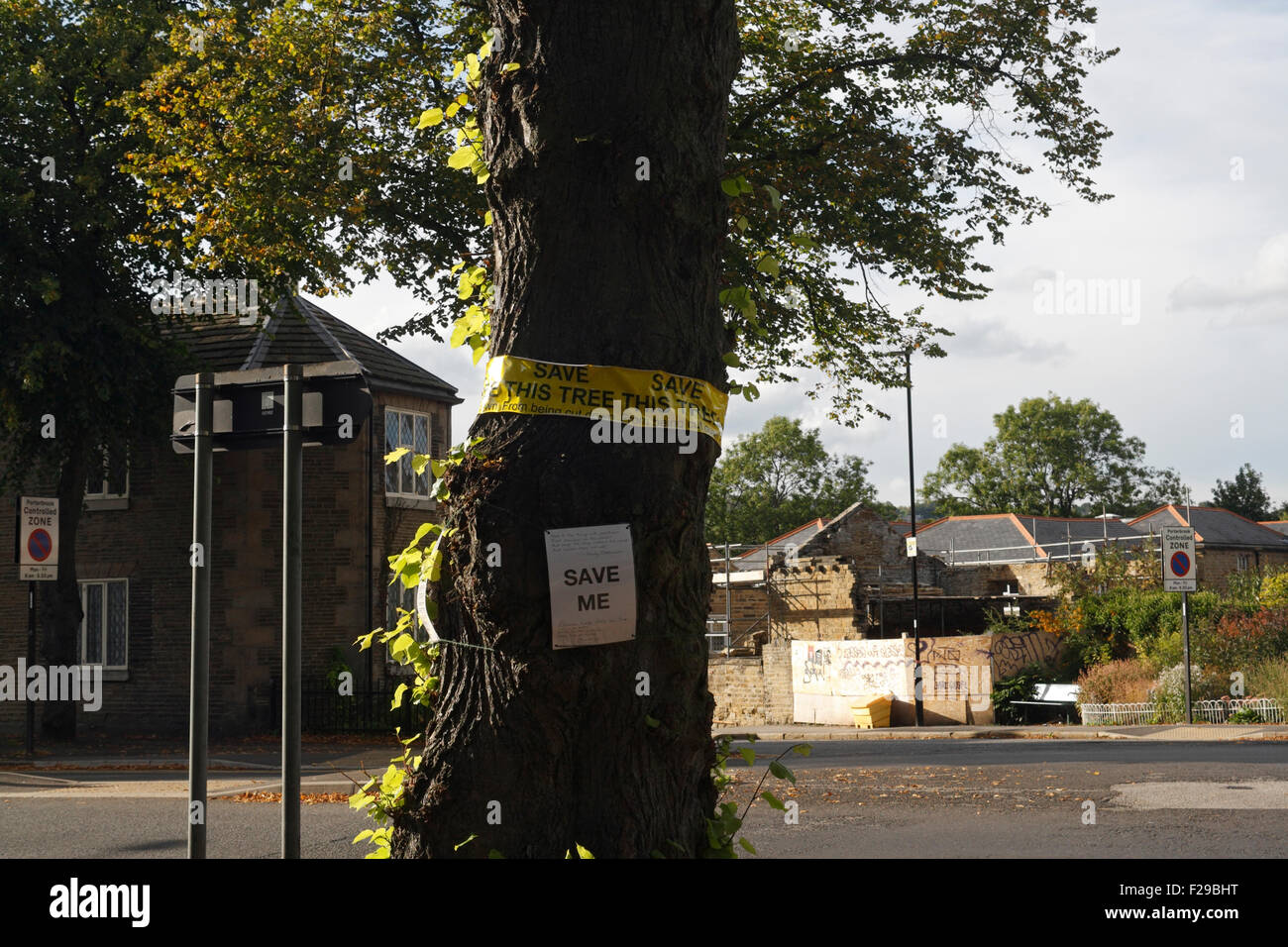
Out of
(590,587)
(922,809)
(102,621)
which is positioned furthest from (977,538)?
(590,587)

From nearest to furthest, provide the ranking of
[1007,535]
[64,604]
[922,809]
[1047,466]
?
[922,809] → [64,604] → [1007,535] → [1047,466]

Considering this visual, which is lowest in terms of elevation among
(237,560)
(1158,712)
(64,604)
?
(1158,712)

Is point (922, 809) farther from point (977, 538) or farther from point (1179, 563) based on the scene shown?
point (977, 538)

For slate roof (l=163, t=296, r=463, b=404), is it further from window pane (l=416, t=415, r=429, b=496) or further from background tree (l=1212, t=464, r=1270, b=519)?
background tree (l=1212, t=464, r=1270, b=519)

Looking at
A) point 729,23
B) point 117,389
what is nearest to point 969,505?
point 117,389

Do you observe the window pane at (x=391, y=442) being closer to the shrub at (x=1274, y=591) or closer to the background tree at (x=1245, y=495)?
the shrub at (x=1274, y=591)

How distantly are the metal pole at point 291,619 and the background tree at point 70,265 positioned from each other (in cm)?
1684

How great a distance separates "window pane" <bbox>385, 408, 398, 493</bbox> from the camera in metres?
26.0

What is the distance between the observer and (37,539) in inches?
773

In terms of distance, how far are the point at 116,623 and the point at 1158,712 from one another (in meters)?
21.0

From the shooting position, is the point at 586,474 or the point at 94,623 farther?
the point at 94,623

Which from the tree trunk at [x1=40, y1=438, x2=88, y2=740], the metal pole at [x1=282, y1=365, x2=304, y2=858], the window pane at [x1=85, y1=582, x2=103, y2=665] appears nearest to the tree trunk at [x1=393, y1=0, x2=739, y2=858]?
the metal pole at [x1=282, y1=365, x2=304, y2=858]

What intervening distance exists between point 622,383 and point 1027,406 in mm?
100025
